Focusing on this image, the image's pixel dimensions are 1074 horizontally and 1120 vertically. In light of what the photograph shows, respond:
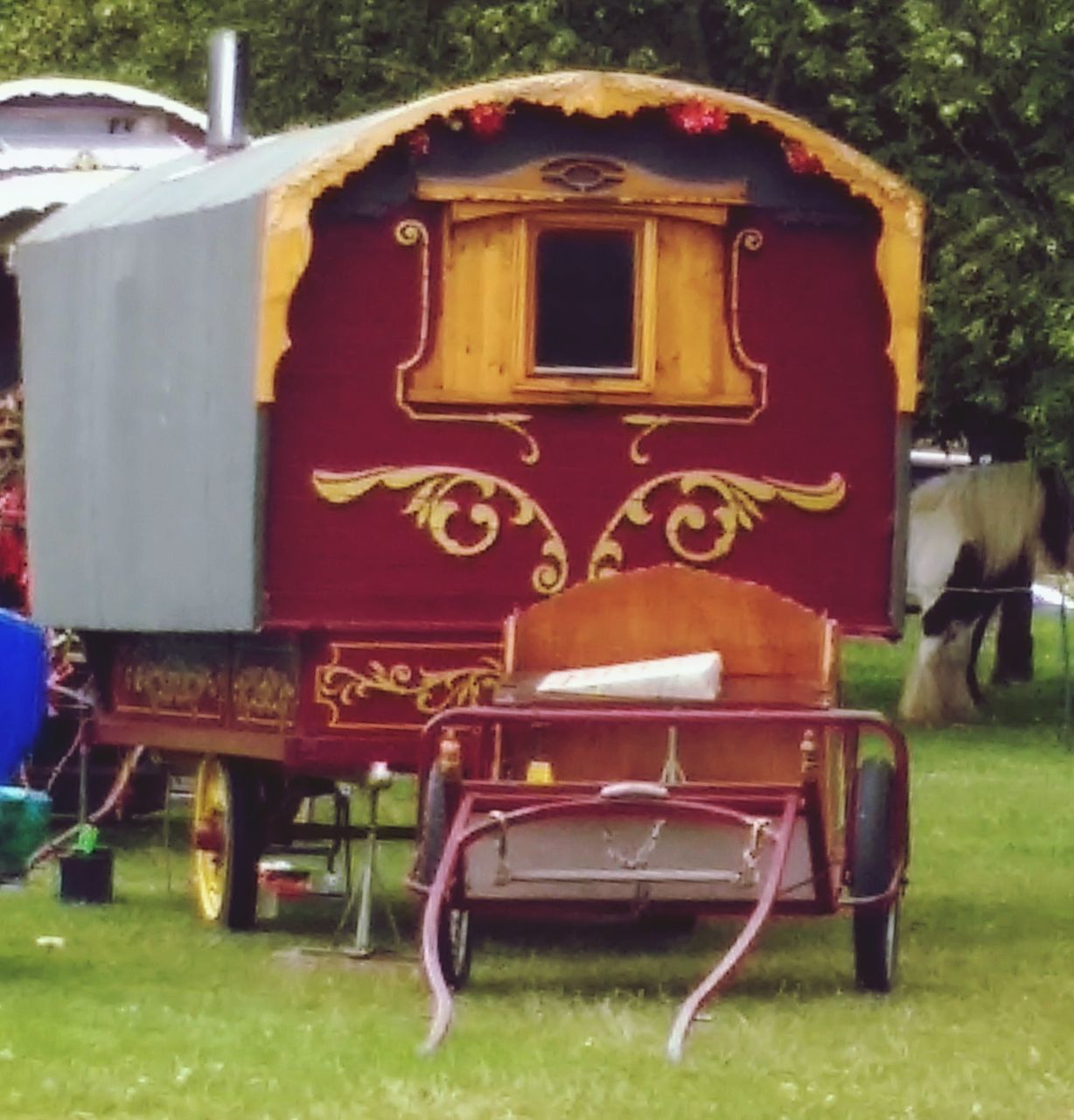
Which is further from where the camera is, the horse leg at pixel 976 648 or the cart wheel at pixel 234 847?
the horse leg at pixel 976 648

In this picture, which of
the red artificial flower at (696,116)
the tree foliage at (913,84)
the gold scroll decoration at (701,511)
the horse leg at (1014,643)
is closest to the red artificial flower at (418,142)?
the red artificial flower at (696,116)

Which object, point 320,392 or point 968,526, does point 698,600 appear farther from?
point 968,526

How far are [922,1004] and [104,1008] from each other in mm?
2591

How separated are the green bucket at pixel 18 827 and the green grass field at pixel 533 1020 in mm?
407

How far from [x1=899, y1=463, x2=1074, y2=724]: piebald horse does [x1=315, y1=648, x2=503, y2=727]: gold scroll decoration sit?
14868 mm

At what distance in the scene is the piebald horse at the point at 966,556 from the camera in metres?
27.9

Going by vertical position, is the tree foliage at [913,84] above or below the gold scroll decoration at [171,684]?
above

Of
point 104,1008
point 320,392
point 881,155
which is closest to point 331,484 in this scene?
point 320,392

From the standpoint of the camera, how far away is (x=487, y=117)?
42.7ft

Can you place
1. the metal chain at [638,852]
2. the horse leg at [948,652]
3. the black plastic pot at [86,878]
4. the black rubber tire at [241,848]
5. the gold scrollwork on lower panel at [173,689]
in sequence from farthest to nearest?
the horse leg at [948,652], the black plastic pot at [86,878], the black rubber tire at [241,848], the gold scrollwork on lower panel at [173,689], the metal chain at [638,852]

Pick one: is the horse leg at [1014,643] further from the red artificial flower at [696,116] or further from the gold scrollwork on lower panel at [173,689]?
the red artificial flower at [696,116]

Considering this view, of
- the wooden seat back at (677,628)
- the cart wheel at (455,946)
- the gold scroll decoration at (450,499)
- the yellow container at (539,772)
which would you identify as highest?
the gold scroll decoration at (450,499)

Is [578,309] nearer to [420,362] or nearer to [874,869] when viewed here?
[420,362]

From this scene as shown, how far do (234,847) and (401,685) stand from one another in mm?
1549
